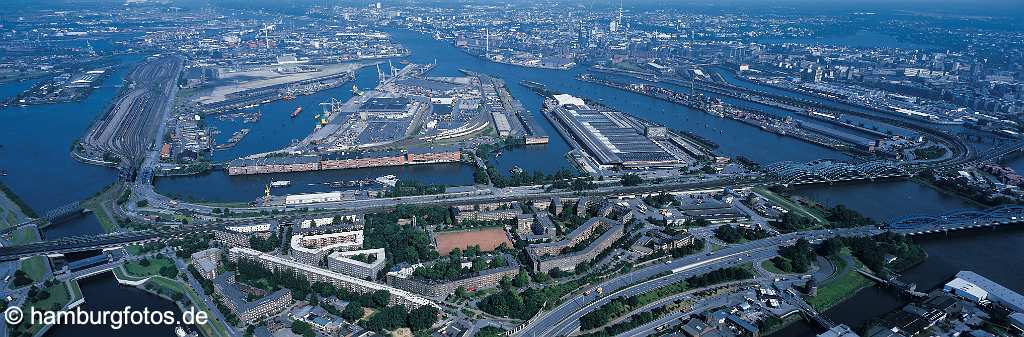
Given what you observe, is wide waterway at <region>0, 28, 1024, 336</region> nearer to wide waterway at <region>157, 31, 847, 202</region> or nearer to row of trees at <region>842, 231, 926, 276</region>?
wide waterway at <region>157, 31, 847, 202</region>

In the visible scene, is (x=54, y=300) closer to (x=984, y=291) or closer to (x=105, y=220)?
(x=105, y=220)

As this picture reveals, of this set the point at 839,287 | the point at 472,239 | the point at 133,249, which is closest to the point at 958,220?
the point at 839,287

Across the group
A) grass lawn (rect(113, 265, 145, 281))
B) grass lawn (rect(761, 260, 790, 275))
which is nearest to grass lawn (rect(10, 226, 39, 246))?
grass lawn (rect(113, 265, 145, 281))

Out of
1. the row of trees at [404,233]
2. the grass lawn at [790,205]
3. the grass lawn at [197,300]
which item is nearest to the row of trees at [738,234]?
the grass lawn at [790,205]

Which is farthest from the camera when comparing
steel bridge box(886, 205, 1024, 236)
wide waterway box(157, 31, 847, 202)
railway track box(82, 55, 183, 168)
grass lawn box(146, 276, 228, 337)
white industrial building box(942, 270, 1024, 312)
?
railway track box(82, 55, 183, 168)

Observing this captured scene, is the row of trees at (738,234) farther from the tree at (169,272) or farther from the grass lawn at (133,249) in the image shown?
the grass lawn at (133,249)
